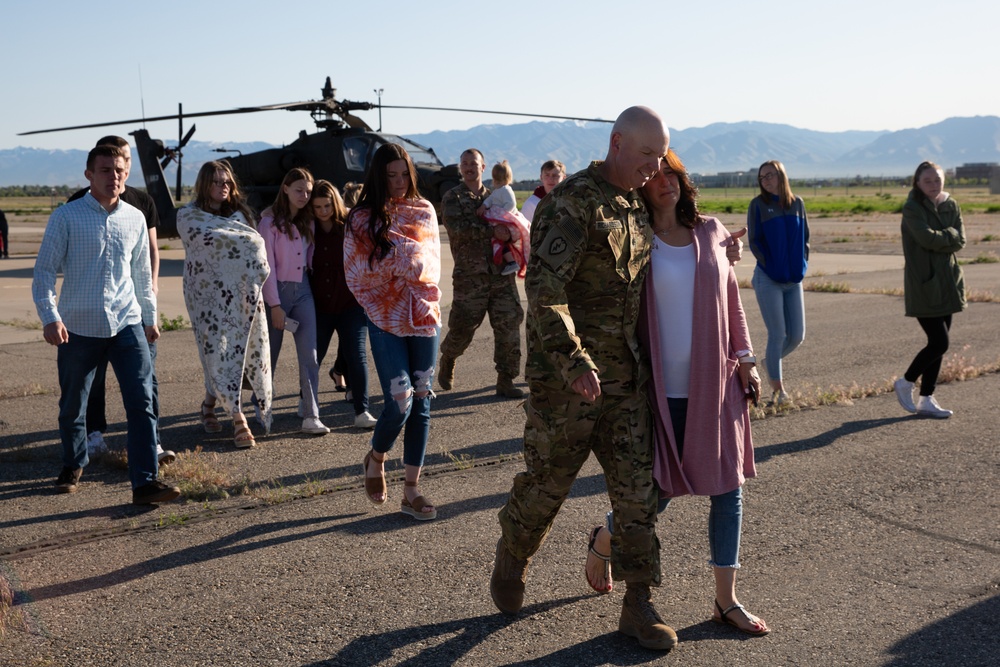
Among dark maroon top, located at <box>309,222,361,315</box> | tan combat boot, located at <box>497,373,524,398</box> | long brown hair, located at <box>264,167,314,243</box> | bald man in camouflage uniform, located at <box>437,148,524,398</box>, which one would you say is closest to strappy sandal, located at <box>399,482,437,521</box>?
dark maroon top, located at <box>309,222,361,315</box>

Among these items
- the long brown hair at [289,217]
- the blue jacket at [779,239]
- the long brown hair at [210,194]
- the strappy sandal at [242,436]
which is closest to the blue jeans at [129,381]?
the strappy sandal at [242,436]

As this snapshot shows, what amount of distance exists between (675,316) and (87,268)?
3.59 meters

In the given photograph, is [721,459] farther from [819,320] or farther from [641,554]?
[819,320]

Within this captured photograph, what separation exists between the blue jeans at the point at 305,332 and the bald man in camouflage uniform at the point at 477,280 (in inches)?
52.3

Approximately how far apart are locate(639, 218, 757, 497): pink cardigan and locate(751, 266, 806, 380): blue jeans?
438cm

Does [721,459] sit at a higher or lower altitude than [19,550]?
higher

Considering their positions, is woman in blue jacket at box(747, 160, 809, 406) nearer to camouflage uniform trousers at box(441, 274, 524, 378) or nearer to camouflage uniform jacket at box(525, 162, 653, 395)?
camouflage uniform trousers at box(441, 274, 524, 378)

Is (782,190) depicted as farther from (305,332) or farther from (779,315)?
(305,332)

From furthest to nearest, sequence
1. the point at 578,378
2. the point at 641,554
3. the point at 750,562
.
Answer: the point at 750,562 < the point at 641,554 < the point at 578,378

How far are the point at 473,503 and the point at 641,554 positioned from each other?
2.12 meters

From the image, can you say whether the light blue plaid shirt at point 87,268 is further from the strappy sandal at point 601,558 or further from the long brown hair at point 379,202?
the strappy sandal at point 601,558

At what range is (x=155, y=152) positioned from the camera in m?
23.4

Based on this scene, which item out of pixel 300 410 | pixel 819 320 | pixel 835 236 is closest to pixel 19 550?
pixel 300 410

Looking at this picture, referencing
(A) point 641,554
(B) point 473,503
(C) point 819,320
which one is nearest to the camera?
(A) point 641,554
